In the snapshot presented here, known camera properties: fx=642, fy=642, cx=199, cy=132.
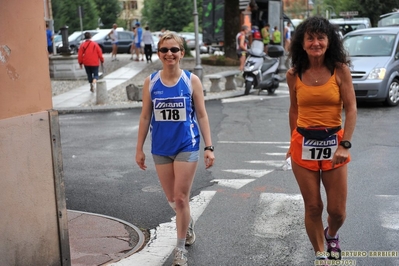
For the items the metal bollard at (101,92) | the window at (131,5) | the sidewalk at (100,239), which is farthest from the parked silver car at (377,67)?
the window at (131,5)

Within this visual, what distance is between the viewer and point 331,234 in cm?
497

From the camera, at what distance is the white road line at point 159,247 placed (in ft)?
17.5

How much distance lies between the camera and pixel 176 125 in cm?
513

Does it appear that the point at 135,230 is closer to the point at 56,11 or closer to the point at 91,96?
the point at 91,96

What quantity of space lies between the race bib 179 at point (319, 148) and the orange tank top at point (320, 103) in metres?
0.12

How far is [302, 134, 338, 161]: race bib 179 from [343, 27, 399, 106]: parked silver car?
32.6 feet

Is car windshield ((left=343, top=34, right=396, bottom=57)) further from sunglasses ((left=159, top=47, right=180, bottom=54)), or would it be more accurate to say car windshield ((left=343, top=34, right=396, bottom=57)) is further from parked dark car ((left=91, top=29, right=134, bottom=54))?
parked dark car ((left=91, top=29, right=134, bottom=54))

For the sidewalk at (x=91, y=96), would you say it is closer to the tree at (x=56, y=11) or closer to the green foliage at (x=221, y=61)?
the green foliage at (x=221, y=61)

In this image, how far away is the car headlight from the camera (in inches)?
587

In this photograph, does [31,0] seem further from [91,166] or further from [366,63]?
[366,63]

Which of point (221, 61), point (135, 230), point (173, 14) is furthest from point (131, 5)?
point (135, 230)

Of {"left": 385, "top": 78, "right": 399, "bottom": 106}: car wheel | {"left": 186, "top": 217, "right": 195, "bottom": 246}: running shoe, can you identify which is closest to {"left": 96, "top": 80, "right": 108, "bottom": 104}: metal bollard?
{"left": 385, "top": 78, "right": 399, "bottom": 106}: car wheel

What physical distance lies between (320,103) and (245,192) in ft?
10.3

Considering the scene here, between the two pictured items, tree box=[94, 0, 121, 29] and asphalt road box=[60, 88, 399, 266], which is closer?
asphalt road box=[60, 88, 399, 266]
